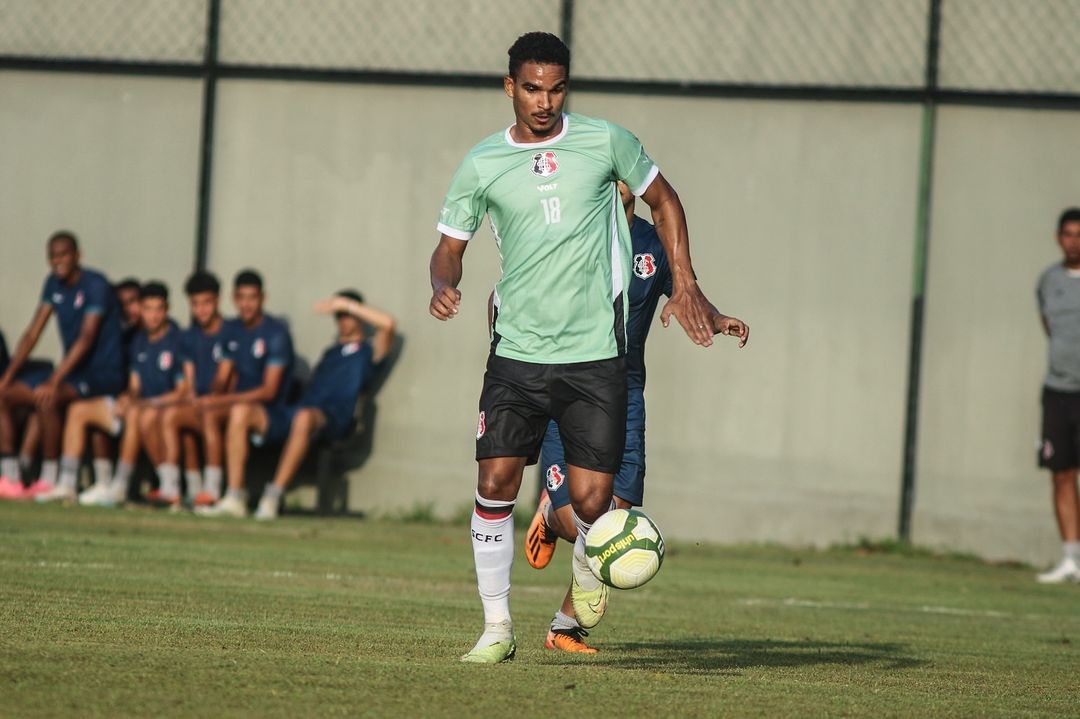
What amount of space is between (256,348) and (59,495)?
2120mm

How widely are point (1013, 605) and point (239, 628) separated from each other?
5816 mm

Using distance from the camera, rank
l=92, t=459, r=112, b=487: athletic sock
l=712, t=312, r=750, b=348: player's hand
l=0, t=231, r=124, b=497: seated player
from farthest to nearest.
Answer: l=92, t=459, r=112, b=487: athletic sock < l=0, t=231, r=124, b=497: seated player < l=712, t=312, r=750, b=348: player's hand

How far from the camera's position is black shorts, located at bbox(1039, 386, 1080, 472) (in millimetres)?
12281

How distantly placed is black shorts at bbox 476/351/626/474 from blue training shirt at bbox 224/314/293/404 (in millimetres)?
8154

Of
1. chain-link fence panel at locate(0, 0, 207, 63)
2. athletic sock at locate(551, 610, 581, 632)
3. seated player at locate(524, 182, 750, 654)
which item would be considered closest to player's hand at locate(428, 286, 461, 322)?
seated player at locate(524, 182, 750, 654)

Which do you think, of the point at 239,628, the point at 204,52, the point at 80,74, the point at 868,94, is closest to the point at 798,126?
the point at 868,94

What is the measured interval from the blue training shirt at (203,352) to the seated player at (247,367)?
70mm

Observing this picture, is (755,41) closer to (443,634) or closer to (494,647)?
(443,634)

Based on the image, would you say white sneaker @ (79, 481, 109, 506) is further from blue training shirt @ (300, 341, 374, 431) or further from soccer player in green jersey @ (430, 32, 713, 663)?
soccer player in green jersey @ (430, 32, 713, 663)

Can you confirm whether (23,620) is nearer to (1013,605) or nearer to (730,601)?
(730,601)

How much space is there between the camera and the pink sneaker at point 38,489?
14.1 m

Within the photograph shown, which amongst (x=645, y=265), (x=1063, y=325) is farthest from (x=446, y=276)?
(x=1063, y=325)

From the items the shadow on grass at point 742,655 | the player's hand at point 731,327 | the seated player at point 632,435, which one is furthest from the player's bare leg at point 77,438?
the player's hand at point 731,327

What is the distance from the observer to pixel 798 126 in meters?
14.6
